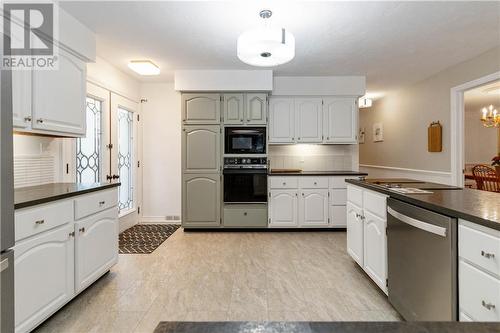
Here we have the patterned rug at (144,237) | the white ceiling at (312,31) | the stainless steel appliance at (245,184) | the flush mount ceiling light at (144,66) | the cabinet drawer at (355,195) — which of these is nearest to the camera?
the white ceiling at (312,31)

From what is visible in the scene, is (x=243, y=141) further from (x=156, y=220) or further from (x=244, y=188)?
(x=156, y=220)

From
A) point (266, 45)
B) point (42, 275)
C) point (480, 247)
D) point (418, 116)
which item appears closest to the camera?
point (480, 247)

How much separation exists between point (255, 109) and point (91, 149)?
2.34m

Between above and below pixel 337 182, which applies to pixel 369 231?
below

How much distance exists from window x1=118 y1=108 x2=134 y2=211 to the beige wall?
16.2 ft

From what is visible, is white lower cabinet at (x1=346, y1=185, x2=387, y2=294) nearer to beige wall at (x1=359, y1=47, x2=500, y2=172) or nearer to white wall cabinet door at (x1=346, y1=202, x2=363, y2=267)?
white wall cabinet door at (x1=346, y1=202, x2=363, y2=267)

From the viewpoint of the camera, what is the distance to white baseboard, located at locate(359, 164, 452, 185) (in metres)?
4.39

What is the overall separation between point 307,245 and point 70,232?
2.71 metres

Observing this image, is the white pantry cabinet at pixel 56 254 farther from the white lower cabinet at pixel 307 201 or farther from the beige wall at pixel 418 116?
the beige wall at pixel 418 116

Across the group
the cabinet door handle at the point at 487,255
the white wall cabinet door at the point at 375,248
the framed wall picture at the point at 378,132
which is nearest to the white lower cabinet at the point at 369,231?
the white wall cabinet door at the point at 375,248

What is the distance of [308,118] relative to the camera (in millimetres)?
4555

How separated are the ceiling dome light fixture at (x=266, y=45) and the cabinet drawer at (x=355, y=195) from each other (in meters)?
1.39

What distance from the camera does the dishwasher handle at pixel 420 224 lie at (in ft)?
4.87

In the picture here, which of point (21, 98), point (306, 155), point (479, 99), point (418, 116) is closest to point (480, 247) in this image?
point (21, 98)
